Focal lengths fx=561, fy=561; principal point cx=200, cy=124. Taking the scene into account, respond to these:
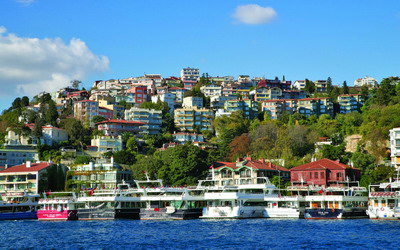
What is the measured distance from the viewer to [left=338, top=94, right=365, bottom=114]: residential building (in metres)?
146

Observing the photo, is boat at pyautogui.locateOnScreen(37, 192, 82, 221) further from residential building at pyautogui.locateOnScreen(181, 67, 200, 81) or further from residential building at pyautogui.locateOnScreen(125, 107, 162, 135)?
residential building at pyautogui.locateOnScreen(181, 67, 200, 81)

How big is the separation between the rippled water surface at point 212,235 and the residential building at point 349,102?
87485 mm

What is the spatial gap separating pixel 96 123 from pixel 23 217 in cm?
5506

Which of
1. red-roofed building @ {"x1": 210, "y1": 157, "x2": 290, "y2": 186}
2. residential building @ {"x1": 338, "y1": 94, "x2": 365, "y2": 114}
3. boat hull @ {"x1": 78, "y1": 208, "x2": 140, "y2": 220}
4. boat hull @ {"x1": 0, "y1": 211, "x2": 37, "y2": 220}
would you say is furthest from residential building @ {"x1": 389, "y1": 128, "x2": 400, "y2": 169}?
residential building @ {"x1": 338, "y1": 94, "x2": 365, "y2": 114}

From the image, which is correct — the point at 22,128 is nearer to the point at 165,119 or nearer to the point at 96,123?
the point at 96,123

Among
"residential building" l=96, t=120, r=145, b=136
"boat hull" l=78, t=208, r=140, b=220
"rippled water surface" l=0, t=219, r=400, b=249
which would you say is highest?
"residential building" l=96, t=120, r=145, b=136

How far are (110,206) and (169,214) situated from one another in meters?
9.77

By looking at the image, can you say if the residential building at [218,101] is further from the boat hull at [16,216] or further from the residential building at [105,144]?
the boat hull at [16,216]

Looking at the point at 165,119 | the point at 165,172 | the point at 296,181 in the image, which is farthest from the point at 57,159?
the point at 296,181

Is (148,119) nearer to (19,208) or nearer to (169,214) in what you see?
(19,208)

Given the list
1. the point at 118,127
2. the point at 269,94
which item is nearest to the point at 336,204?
the point at 118,127

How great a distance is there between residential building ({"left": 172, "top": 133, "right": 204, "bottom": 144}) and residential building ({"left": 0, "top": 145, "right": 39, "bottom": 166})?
3244 cm

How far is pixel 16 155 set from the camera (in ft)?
366

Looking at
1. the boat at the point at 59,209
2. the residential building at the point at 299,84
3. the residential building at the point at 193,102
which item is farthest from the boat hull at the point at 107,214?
the residential building at the point at 299,84
